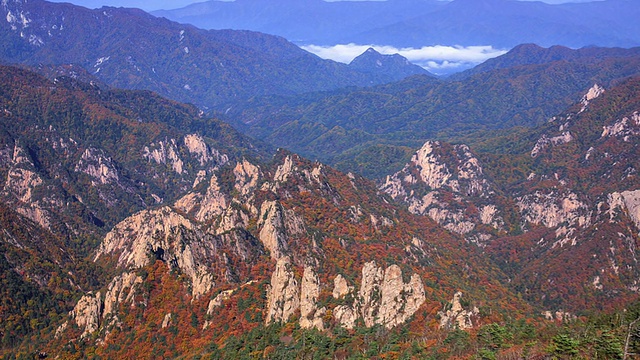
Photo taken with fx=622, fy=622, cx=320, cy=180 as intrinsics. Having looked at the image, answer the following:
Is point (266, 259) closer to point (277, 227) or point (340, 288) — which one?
point (277, 227)

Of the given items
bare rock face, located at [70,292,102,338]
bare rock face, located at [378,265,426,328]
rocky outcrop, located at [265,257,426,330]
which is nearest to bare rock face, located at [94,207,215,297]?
bare rock face, located at [70,292,102,338]

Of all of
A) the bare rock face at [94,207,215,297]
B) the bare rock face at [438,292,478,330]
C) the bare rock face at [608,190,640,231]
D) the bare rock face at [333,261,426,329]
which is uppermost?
the bare rock face at [608,190,640,231]

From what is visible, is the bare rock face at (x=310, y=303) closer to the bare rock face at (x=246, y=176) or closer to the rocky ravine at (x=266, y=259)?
the rocky ravine at (x=266, y=259)

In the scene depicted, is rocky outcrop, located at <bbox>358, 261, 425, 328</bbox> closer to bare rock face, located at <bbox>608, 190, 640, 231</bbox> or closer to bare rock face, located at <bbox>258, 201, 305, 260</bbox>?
bare rock face, located at <bbox>258, 201, 305, 260</bbox>

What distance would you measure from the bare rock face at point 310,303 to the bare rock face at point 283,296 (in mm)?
1363

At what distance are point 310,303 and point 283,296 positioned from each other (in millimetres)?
4898

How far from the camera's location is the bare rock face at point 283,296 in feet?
302

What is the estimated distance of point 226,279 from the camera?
106625 mm

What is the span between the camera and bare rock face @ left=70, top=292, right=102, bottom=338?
103750mm

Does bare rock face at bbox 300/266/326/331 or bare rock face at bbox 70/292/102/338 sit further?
bare rock face at bbox 70/292/102/338

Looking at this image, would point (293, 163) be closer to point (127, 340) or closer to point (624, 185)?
point (127, 340)

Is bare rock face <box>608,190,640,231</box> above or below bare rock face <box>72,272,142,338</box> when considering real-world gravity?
above

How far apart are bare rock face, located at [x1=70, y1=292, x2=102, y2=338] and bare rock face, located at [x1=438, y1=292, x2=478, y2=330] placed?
188ft

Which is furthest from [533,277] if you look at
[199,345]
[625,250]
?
[199,345]
